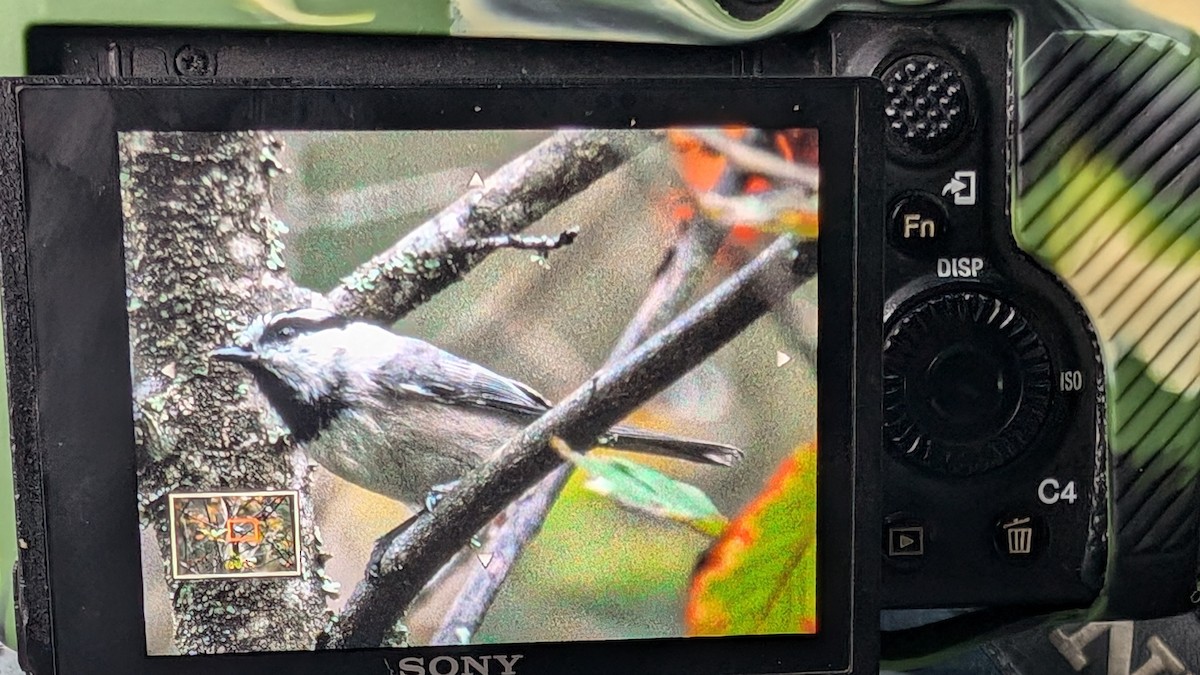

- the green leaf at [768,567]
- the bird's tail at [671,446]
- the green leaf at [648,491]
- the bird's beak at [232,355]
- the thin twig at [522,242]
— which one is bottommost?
the green leaf at [768,567]

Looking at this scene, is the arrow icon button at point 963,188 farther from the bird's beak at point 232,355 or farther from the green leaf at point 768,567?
the bird's beak at point 232,355

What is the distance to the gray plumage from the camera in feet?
1.60

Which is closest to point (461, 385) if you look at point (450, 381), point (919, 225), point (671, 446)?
point (450, 381)

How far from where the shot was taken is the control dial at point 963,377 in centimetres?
54

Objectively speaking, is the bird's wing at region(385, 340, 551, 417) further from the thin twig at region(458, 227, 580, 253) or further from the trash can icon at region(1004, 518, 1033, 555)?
the trash can icon at region(1004, 518, 1033, 555)

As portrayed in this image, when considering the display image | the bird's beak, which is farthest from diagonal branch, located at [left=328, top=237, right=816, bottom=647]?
the bird's beak

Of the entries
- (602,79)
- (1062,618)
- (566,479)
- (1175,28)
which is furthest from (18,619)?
(1175,28)

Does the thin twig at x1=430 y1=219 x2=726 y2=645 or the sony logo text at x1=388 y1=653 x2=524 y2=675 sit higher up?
the thin twig at x1=430 y1=219 x2=726 y2=645

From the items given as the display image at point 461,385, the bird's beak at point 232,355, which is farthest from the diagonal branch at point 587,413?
A: the bird's beak at point 232,355

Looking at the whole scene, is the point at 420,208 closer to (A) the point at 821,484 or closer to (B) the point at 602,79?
(B) the point at 602,79

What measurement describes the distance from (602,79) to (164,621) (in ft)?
1.11

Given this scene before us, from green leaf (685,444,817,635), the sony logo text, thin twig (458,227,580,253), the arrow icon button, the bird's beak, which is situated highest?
the arrow icon button

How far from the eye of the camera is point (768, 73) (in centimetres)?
53

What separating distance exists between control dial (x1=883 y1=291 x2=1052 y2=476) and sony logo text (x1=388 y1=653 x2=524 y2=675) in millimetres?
231
